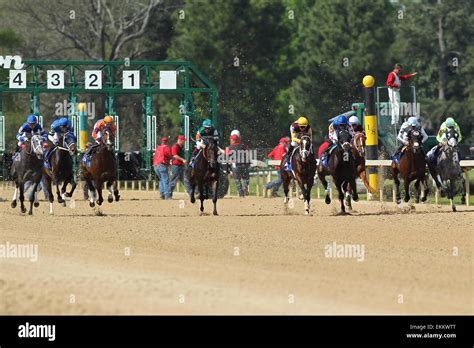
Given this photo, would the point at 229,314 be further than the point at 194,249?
No

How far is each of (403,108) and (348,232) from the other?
13648 millimetres

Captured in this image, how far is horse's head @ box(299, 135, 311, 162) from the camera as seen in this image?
23734mm

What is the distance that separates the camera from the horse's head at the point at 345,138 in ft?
77.4

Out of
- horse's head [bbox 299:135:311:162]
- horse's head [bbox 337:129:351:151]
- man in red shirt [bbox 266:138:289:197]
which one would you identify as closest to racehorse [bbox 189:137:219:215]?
horse's head [bbox 299:135:311:162]

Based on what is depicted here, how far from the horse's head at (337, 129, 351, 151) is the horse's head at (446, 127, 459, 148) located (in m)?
2.19

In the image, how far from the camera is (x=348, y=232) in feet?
63.5

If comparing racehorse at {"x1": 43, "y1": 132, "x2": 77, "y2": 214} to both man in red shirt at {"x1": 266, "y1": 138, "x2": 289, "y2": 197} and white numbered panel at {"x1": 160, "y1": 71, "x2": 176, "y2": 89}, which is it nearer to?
man in red shirt at {"x1": 266, "y1": 138, "x2": 289, "y2": 197}

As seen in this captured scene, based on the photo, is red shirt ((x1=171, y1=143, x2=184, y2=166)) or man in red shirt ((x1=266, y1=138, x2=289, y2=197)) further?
man in red shirt ((x1=266, y1=138, x2=289, y2=197))

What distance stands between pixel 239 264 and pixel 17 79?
73.9 ft

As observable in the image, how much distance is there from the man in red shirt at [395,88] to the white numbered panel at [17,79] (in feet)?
36.0

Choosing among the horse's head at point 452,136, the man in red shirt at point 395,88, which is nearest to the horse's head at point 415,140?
the horse's head at point 452,136

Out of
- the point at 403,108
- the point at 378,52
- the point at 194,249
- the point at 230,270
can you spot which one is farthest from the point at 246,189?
the point at 378,52

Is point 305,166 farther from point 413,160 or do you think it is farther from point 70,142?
point 70,142
